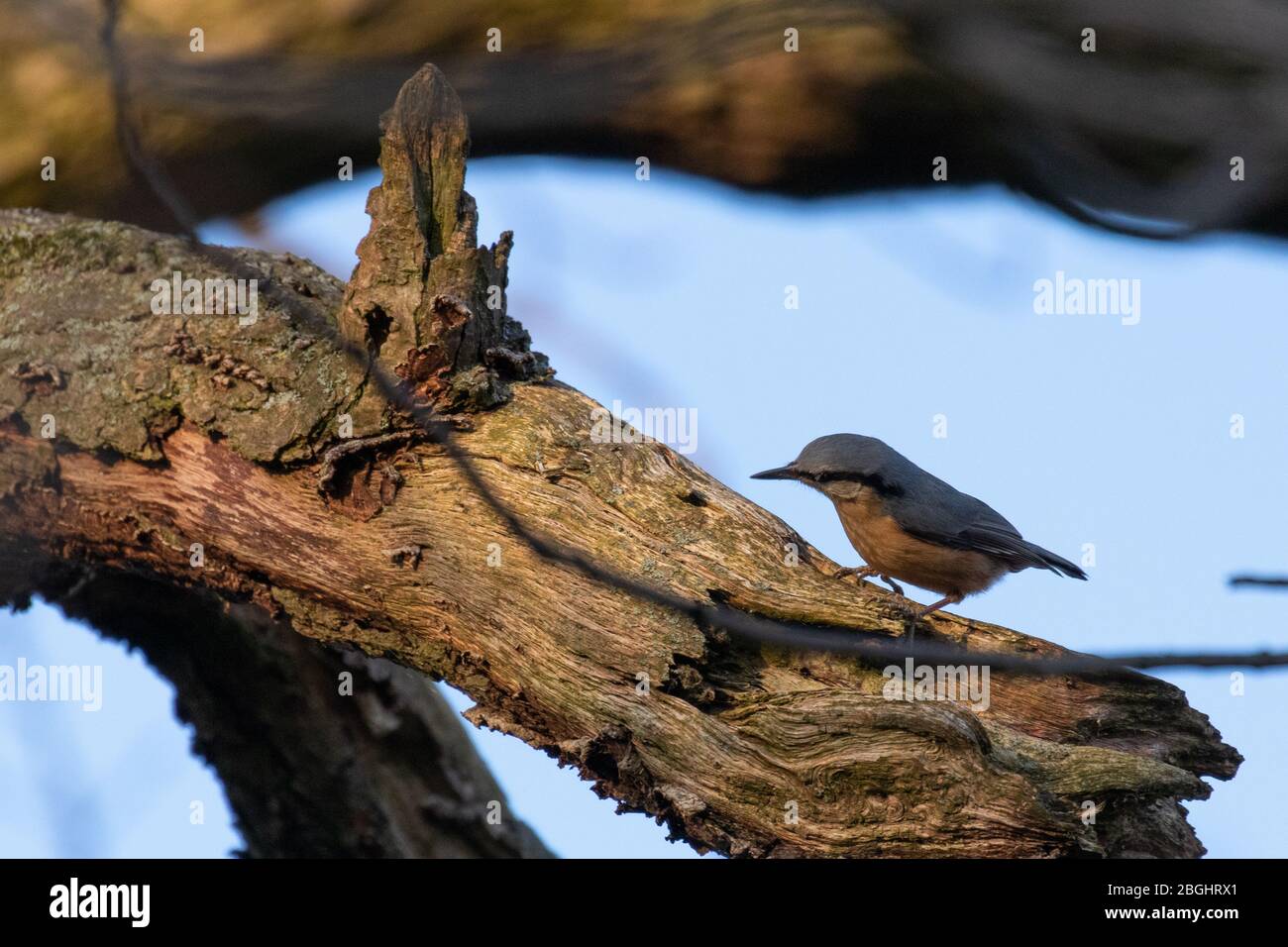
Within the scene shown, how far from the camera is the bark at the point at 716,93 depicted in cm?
→ 208

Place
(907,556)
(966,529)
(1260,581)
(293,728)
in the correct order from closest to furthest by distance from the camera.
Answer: (1260,581), (907,556), (966,529), (293,728)

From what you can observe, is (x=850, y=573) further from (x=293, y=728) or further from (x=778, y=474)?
(x=293, y=728)

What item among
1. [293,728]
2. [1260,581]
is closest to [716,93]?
[293,728]

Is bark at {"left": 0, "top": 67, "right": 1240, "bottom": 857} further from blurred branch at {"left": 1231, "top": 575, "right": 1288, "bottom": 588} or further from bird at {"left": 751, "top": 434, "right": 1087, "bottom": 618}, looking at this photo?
blurred branch at {"left": 1231, "top": 575, "right": 1288, "bottom": 588}

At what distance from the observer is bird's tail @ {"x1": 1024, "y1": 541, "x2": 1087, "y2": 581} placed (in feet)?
14.4

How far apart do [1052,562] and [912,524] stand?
603mm

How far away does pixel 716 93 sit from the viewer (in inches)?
175

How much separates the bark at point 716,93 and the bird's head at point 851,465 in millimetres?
996

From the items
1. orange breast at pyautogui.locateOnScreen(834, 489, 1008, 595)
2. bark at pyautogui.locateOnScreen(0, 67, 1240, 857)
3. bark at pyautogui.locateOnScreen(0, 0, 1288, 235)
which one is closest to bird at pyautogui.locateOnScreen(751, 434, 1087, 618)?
orange breast at pyautogui.locateOnScreen(834, 489, 1008, 595)

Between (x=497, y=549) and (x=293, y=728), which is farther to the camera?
(x=293, y=728)

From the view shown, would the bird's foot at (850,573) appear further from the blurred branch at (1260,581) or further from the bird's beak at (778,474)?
the blurred branch at (1260,581)

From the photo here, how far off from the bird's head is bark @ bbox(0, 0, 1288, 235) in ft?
3.27
